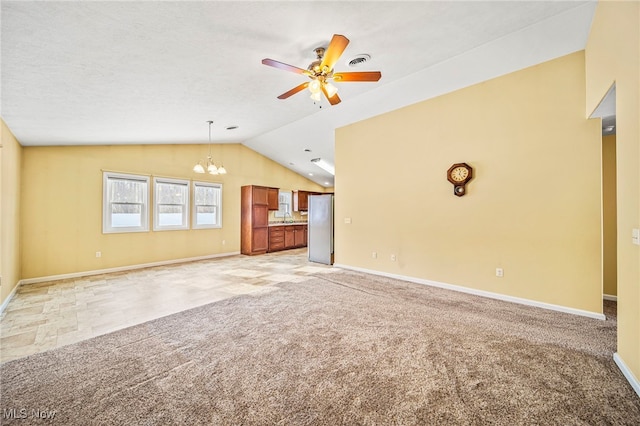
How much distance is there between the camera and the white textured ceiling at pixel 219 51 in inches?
78.4

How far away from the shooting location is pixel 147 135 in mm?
5113

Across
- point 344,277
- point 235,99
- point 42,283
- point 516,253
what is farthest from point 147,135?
point 516,253

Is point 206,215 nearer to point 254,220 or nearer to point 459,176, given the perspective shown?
point 254,220

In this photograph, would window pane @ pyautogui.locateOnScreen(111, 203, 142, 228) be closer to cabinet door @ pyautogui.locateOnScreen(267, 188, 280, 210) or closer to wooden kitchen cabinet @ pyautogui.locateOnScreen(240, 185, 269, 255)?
wooden kitchen cabinet @ pyautogui.locateOnScreen(240, 185, 269, 255)

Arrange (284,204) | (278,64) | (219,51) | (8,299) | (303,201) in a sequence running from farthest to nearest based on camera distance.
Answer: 1. (303,201)
2. (284,204)
3. (8,299)
4. (219,51)
5. (278,64)

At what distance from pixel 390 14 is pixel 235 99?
2590 millimetres

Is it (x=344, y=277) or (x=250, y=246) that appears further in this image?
(x=250, y=246)

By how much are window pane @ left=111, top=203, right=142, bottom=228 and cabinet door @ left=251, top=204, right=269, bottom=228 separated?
2.86 meters

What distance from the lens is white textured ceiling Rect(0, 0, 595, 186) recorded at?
1.99 metres

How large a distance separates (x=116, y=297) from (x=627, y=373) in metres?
5.64

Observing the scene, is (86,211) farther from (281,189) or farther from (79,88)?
(281,189)

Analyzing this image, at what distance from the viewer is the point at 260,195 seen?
8.01 meters
